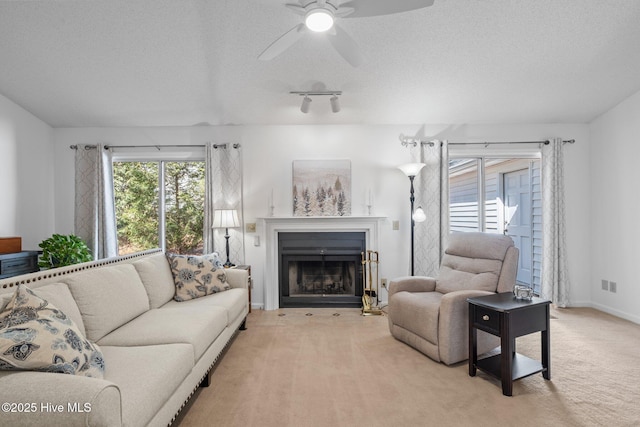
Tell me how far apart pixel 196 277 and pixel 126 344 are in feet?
3.71

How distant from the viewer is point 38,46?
2916 millimetres

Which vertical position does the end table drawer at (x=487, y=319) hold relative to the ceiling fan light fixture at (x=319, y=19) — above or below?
below

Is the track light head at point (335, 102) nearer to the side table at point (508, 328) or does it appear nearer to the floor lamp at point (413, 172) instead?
the floor lamp at point (413, 172)

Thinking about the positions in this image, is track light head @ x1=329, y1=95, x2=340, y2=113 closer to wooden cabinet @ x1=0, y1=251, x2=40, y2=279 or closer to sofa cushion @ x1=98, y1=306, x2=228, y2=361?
sofa cushion @ x1=98, y1=306, x2=228, y2=361

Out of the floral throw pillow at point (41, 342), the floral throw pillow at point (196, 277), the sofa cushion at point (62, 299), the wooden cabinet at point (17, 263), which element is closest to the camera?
the floral throw pillow at point (41, 342)

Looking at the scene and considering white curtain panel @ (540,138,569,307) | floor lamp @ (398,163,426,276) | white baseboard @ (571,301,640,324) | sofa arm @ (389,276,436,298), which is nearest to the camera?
sofa arm @ (389,276,436,298)

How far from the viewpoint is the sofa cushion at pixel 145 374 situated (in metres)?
1.31

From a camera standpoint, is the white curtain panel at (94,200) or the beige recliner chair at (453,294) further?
the white curtain panel at (94,200)

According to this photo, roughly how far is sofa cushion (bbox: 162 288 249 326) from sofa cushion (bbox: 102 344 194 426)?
786 millimetres

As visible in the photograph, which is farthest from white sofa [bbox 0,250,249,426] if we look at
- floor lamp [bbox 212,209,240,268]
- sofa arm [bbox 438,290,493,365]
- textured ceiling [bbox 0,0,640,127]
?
textured ceiling [bbox 0,0,640,127]

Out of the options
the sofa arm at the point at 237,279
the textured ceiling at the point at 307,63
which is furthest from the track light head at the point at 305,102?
the sofa arm at the point at 237,279

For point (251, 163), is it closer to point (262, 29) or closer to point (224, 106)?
point (224, 106)

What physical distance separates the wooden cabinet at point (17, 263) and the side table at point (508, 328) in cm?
453

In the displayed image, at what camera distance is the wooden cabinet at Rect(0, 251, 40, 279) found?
3.29 meters
